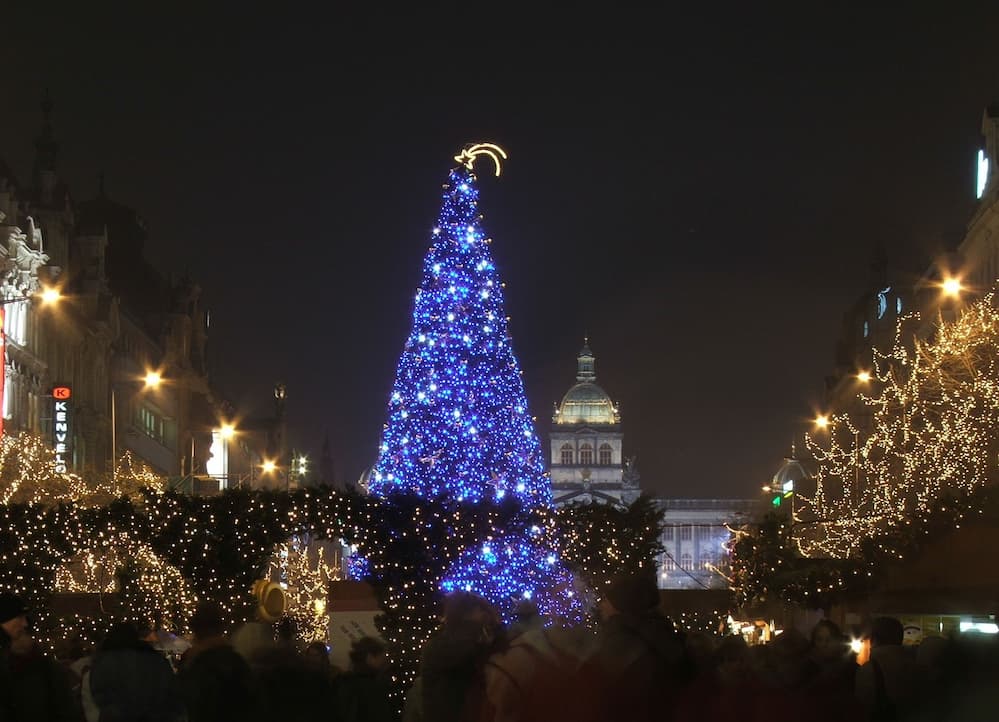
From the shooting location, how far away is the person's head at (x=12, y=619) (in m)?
12.4

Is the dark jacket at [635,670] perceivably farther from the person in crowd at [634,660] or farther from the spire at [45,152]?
the spire at [45,152]

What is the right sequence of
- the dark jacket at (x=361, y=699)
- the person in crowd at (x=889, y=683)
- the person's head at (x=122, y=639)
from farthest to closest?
the dark jacket at (x=361, y=699) → the person in crowd at (x=889, y=683) → the person's head at (x=122, y=639)

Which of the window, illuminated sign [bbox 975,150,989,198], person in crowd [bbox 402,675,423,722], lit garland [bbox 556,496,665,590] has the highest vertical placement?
illuminated sign [bbox 975,150,989,198]

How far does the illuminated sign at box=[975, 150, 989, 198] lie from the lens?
59344 millimetres

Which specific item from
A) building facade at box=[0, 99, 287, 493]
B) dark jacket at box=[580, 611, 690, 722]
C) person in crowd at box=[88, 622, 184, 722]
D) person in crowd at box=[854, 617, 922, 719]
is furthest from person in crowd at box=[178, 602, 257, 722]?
building facade at box=[0, 99, 287, 493]

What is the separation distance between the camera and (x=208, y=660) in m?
11.1

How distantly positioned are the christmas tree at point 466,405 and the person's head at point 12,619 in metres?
21.7

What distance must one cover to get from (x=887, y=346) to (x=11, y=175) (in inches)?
1837

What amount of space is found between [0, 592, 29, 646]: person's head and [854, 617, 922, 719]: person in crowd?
5145 mm

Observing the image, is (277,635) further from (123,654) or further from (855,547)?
(855,547)

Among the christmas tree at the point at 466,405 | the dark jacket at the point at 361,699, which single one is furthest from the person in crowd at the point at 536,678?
the christmas tree at the point at 466,405

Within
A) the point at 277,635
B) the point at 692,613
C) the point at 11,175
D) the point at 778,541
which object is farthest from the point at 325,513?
the point at 11,175

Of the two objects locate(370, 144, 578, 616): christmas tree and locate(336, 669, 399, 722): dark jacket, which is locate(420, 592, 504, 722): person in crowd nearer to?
locate(336, 669, 399, 722): dark jacket

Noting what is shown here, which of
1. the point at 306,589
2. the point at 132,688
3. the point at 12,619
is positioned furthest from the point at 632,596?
the point at 306,589
